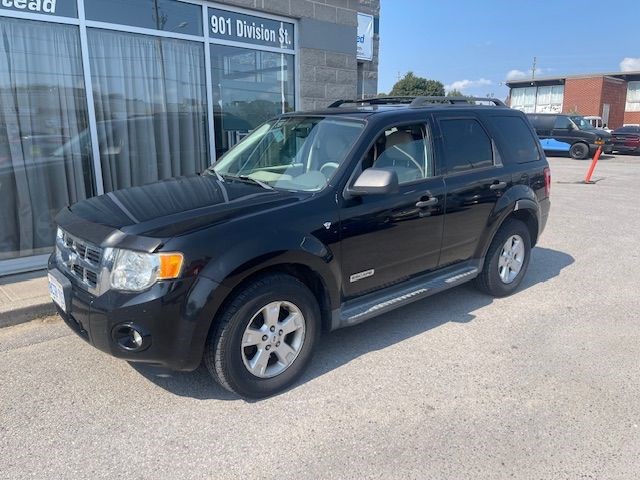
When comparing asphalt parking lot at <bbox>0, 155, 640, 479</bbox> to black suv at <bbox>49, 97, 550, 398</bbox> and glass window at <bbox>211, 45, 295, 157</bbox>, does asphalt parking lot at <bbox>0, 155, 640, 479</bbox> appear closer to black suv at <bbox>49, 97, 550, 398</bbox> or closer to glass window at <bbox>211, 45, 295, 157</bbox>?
black suv at <bbox>49, 97, 550, 398</bbox>

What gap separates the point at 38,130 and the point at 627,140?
27.1 m

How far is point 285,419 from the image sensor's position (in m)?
3.08

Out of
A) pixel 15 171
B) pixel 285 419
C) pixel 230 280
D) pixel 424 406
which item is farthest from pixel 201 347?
pixel 15 171

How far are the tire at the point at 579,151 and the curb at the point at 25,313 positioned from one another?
23555 mm

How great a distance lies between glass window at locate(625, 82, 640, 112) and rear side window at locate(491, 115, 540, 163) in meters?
54.5

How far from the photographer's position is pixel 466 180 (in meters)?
4.45

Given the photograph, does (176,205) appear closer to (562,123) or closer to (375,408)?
(375,408)

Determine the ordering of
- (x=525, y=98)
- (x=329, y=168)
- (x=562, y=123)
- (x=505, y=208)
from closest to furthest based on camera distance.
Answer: (x=329, y=168), (x=505, y=208), (x=562, y=123), (x=525, y=98)

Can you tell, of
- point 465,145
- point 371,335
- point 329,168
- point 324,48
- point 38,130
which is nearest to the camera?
point 329,168

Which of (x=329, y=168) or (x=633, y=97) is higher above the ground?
(x=633, y=97)

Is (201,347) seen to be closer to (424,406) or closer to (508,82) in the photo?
(424,406)

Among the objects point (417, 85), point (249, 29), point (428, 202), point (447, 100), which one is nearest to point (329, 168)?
point (428, 202)

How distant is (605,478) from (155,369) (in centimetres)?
259

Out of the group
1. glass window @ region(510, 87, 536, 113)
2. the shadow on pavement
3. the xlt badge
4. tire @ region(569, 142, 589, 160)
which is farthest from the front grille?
glass window @ region(510, 87, 536, 113)
